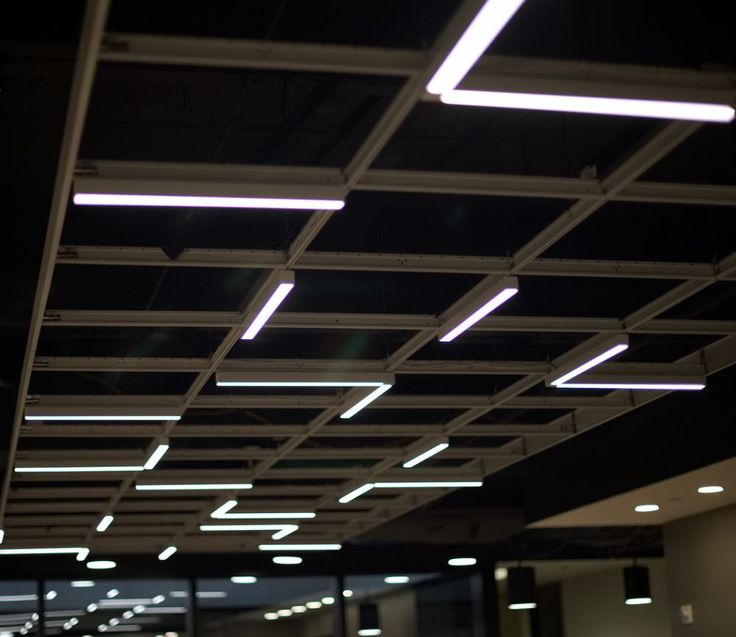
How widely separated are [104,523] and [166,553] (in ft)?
6.73

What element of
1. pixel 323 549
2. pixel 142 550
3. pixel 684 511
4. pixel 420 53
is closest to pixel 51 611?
pixel 142 550

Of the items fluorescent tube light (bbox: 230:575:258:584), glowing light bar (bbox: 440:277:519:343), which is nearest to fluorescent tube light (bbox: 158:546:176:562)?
fluorescent tube light (bbox: 230:575:258:584)

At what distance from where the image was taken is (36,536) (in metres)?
13.8

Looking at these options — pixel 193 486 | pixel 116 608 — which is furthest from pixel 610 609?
pixel 193 486

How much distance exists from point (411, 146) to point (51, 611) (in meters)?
10.8

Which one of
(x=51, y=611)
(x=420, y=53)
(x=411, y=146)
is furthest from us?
(x=51, y=611)

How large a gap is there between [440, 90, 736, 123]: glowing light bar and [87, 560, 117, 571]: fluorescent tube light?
12.3 meters

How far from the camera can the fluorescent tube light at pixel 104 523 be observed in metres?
12.9

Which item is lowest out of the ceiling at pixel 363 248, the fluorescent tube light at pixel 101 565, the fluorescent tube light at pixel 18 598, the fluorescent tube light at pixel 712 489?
the fluorescent tube light at pixel 18 598

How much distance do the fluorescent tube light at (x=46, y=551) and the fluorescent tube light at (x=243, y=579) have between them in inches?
82.2

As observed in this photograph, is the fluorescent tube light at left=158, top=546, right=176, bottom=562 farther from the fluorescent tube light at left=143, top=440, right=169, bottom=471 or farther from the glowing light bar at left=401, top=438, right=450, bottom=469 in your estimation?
the glowing light bar at left=401, top=438, right=450, bottom=469

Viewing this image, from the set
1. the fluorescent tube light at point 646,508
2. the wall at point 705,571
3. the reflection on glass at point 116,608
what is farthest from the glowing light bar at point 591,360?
the reflection on glass at point 116,608

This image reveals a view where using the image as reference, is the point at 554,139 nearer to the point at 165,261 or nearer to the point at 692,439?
the point at 165,261

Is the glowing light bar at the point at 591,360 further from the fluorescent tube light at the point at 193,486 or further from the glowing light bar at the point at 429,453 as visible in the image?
the fluorescent tube light at the point at 193,486
